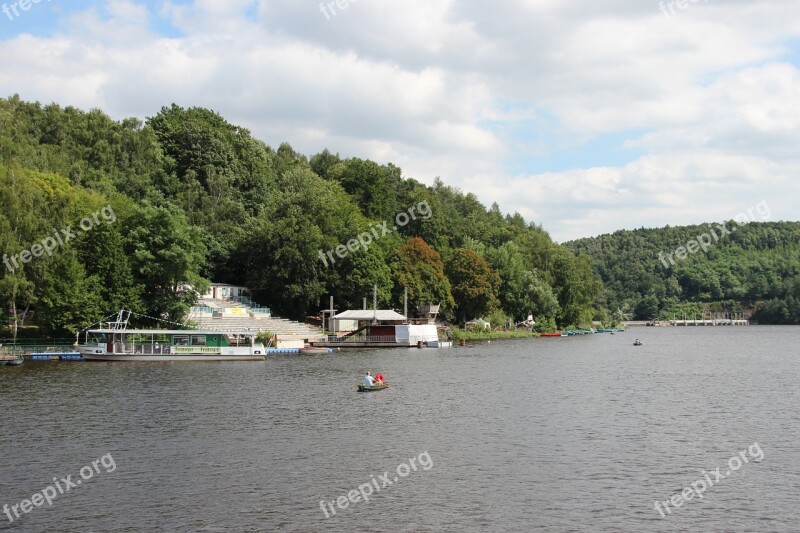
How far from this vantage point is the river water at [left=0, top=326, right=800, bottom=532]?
993 inches

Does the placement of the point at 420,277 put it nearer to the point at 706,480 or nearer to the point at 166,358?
the point at 166,358

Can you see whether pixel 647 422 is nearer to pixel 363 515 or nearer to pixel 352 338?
pixel 363 515

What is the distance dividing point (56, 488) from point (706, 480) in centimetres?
2506

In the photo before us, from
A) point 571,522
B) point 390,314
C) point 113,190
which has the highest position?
point 113,190

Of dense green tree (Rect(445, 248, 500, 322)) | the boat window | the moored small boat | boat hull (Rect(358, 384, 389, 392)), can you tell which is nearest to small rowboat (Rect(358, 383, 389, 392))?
boat hull (Rect(358, 384, 389, 392))

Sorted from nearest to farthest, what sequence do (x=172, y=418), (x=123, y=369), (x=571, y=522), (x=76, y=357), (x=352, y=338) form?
(x=571, y=522) → (x=172, y=418) → (x=123, y=369) → (x=76, y=357) → (x=352, y=338)

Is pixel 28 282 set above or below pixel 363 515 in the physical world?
above

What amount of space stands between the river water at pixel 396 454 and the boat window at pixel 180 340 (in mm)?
17077

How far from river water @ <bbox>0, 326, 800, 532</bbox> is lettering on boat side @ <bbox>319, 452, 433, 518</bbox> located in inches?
5.2

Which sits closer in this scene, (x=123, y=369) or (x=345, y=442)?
(x=345, y=442)

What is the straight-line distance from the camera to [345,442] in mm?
36281

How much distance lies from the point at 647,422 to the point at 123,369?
47.6m

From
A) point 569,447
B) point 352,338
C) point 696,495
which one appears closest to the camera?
point 696,495

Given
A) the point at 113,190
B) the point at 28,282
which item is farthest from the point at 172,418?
the point at 113,190
